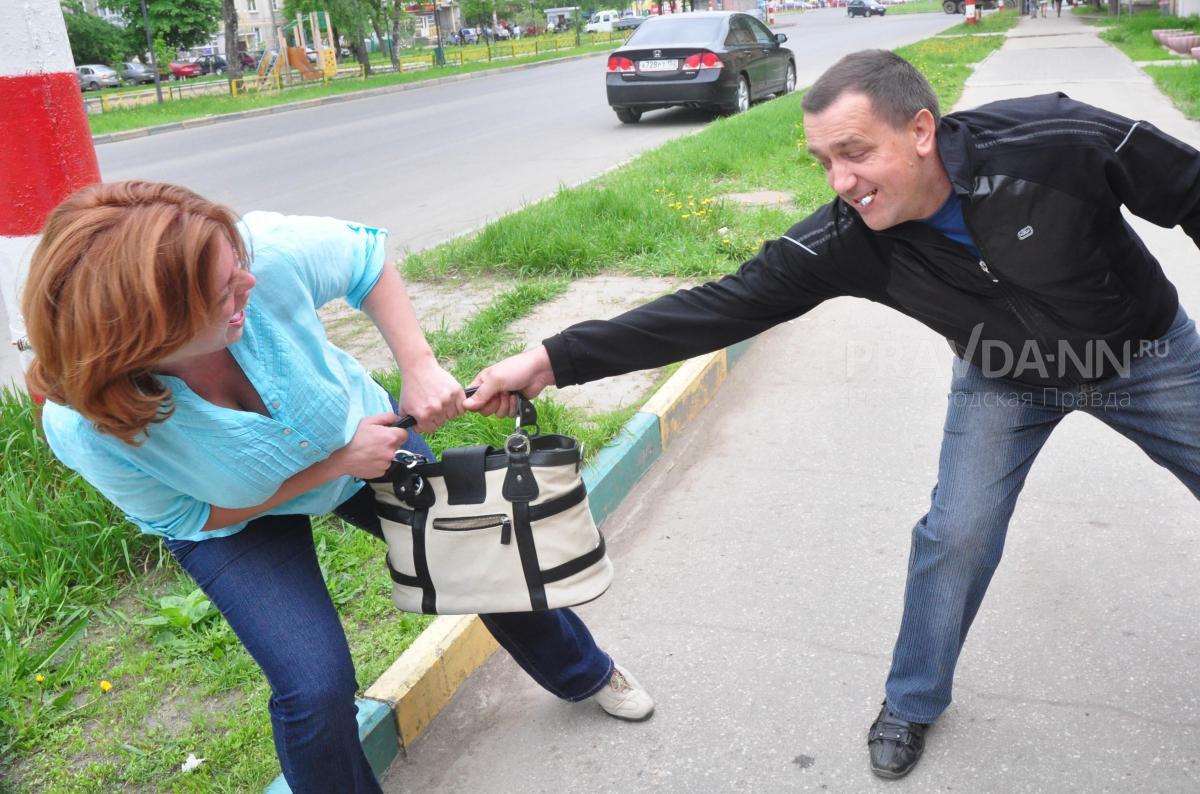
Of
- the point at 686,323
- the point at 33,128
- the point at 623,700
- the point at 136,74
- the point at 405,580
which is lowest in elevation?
the point at 136,74

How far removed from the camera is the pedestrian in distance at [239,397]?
6.16 ft

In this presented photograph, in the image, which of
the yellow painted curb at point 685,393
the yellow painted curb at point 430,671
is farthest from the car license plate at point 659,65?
the yellow painted curb at point 430,671

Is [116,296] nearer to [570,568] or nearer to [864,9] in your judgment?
[570,568]

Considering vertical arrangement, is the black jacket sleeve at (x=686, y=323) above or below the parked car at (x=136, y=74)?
above

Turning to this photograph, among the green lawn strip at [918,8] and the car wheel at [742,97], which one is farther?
the green lawn strip at [918,8]

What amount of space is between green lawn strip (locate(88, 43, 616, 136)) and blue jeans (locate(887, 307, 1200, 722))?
2153 centimetres

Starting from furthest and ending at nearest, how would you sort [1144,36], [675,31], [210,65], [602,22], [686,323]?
[602,22]
[210,65]
[1144,36]
[675,31]
[686,323]

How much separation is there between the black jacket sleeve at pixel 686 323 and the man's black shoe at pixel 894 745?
43.5 inches

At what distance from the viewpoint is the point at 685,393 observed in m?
5.39

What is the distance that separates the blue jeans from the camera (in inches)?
105

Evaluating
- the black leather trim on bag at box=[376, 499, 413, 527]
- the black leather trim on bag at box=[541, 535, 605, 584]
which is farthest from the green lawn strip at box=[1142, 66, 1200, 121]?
the black leather trim on bag at box=[376, 499, 413, 527]

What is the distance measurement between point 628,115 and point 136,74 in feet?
160

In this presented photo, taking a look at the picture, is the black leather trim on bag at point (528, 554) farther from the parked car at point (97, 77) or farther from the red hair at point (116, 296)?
the parked car at point (97, 77)

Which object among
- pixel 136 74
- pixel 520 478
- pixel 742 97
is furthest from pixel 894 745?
pixel 136 74
